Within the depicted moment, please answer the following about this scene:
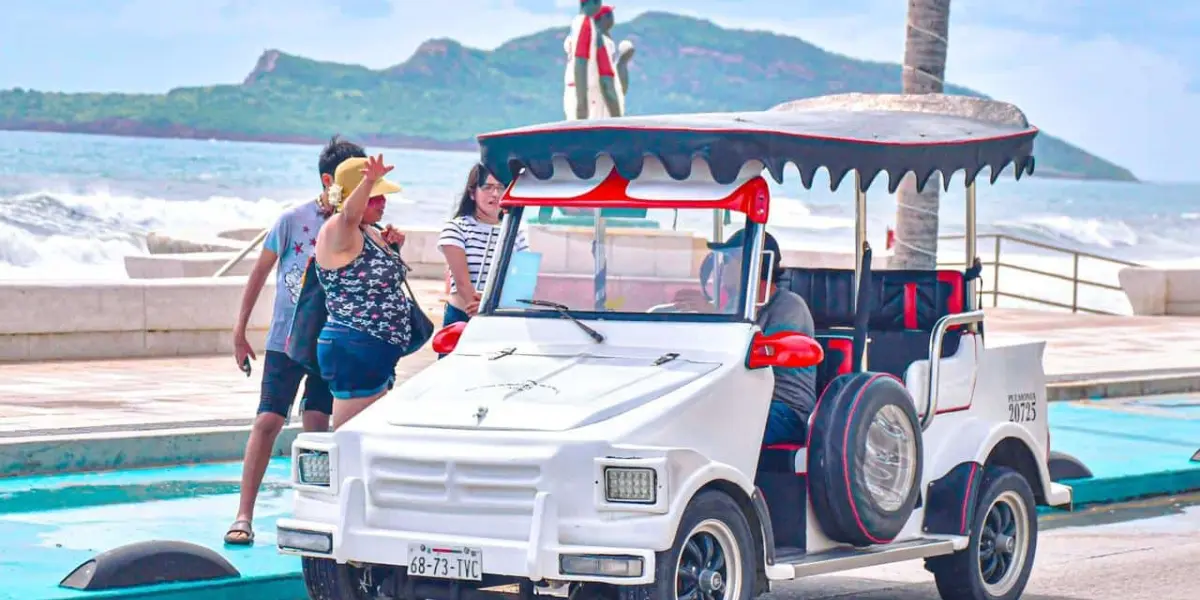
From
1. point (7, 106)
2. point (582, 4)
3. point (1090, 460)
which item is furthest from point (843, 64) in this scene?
point (1090, 460)

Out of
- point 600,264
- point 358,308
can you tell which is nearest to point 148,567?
point 358,308

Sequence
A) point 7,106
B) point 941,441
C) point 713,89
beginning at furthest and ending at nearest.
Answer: point 713,89
point 7,106
point 941,441

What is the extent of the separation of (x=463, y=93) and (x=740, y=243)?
517ft

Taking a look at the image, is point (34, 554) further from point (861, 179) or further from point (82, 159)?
point (82, 159)

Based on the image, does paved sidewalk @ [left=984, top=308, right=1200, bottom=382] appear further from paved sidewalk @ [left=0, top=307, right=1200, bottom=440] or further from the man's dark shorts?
the man's dark shorts

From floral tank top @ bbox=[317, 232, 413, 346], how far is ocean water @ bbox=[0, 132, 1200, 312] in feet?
93.2

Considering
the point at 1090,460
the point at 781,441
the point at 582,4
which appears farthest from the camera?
the point at 582,4

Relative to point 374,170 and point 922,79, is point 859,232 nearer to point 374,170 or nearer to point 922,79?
point 374,170

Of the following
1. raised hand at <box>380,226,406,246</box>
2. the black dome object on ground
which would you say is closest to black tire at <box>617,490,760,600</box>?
the black dome object on ground

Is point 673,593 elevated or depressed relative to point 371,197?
depressed

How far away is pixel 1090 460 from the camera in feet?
42.2

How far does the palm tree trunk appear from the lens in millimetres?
15961

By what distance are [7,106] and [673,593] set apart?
148m

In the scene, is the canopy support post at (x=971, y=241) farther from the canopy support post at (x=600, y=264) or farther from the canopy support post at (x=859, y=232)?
the canopy support post at (x=600, y=264)
